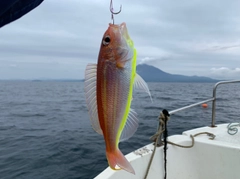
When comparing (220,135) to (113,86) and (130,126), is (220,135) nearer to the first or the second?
(130,126)

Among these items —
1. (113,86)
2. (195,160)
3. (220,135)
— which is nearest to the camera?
(113,86)

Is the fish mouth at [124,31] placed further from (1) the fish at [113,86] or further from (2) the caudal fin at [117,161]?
(2) the caudal fin at [117,161]

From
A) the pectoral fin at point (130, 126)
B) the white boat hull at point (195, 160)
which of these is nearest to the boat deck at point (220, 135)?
the white boat hull at point (195, 160)

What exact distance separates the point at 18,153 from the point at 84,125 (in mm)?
4034

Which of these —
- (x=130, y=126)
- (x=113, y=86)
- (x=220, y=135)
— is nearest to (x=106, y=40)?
(x=113, y=86)

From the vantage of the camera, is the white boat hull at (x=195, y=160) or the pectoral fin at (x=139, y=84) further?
the white boat hull at (x=195, y=160)

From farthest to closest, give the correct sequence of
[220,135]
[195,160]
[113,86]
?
[220,135] < [195,160] < [113,86]

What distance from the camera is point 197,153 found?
10.8 ft

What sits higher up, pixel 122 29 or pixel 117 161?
pixel 122 29

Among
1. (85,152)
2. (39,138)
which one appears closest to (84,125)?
(39,138)

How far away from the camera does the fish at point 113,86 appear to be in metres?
0.94

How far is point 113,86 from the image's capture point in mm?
942

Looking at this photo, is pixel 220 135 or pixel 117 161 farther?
pixel 220 135

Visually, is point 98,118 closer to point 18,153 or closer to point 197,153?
point 197,153
